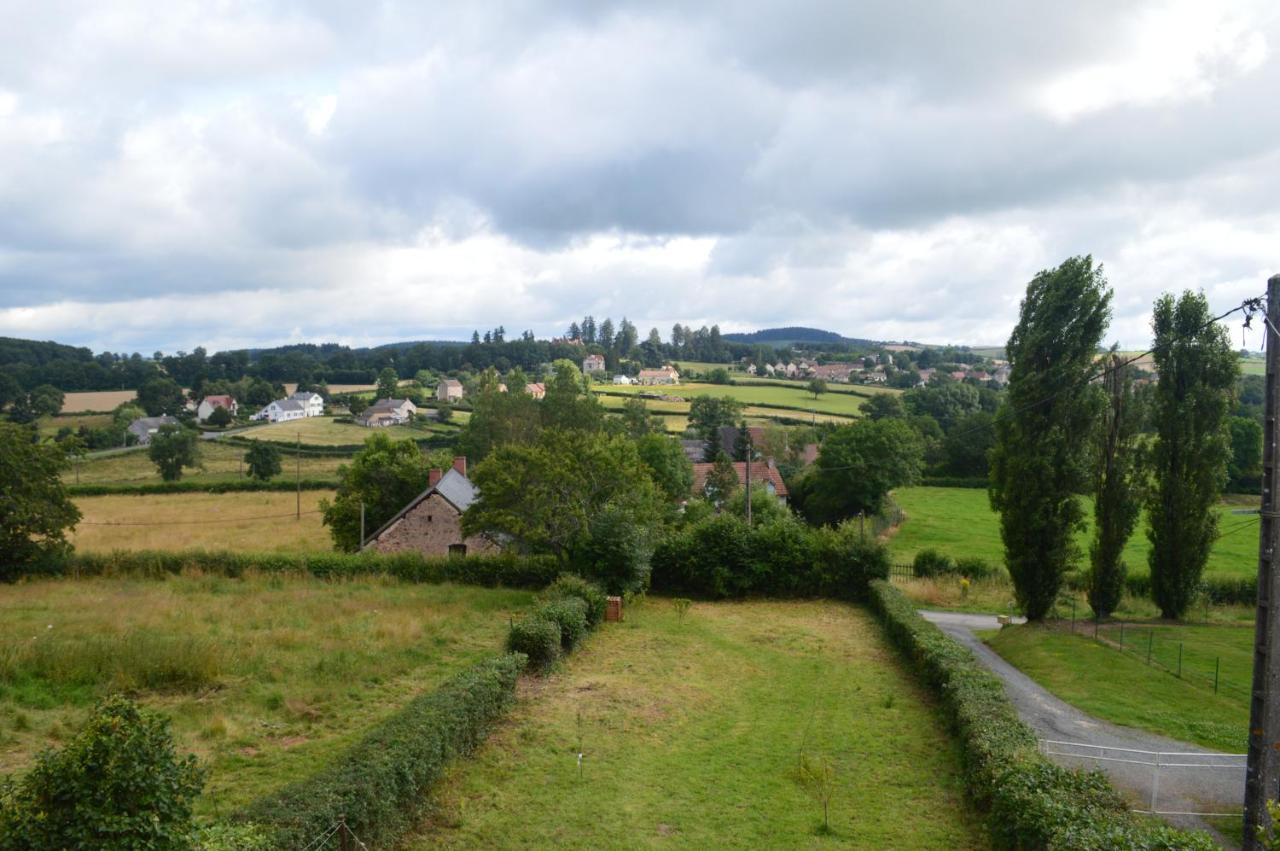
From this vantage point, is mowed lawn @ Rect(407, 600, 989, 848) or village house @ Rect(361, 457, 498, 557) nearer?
mowed lawn @ Rect(407, 600, 989, 848)

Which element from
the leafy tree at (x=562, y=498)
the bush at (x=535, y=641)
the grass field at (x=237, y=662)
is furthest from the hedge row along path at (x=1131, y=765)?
the leafy tree at (x=562, y=498)

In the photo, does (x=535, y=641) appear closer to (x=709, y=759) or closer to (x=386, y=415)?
(x=709, y=759)

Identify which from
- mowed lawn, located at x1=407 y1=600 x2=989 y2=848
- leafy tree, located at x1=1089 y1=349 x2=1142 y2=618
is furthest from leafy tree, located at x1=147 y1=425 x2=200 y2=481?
leafy tree, located at x1=1089 y1=349 x2=1142 y2=618

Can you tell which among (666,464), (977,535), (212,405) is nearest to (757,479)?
(666,464)

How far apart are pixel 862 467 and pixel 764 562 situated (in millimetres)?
21903

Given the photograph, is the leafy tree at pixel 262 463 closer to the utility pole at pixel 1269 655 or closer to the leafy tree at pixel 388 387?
the leafy tree at pixel 388 387

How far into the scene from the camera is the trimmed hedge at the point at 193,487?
5147 centimetres

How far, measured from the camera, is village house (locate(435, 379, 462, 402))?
348 feet

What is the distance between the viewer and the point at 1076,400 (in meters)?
22.5

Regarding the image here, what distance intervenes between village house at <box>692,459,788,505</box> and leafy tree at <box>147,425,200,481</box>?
125 ft

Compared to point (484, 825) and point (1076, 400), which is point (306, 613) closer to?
point (484, 825)

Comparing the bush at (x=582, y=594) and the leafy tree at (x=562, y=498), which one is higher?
the leafy tree at (x=562, y=498)

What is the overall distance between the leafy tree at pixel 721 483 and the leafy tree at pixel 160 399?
7006cm

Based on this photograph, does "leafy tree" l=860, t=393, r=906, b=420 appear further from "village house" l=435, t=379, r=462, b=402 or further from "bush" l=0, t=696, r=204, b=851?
"bush" l=0, t=696, r=204, b=851
